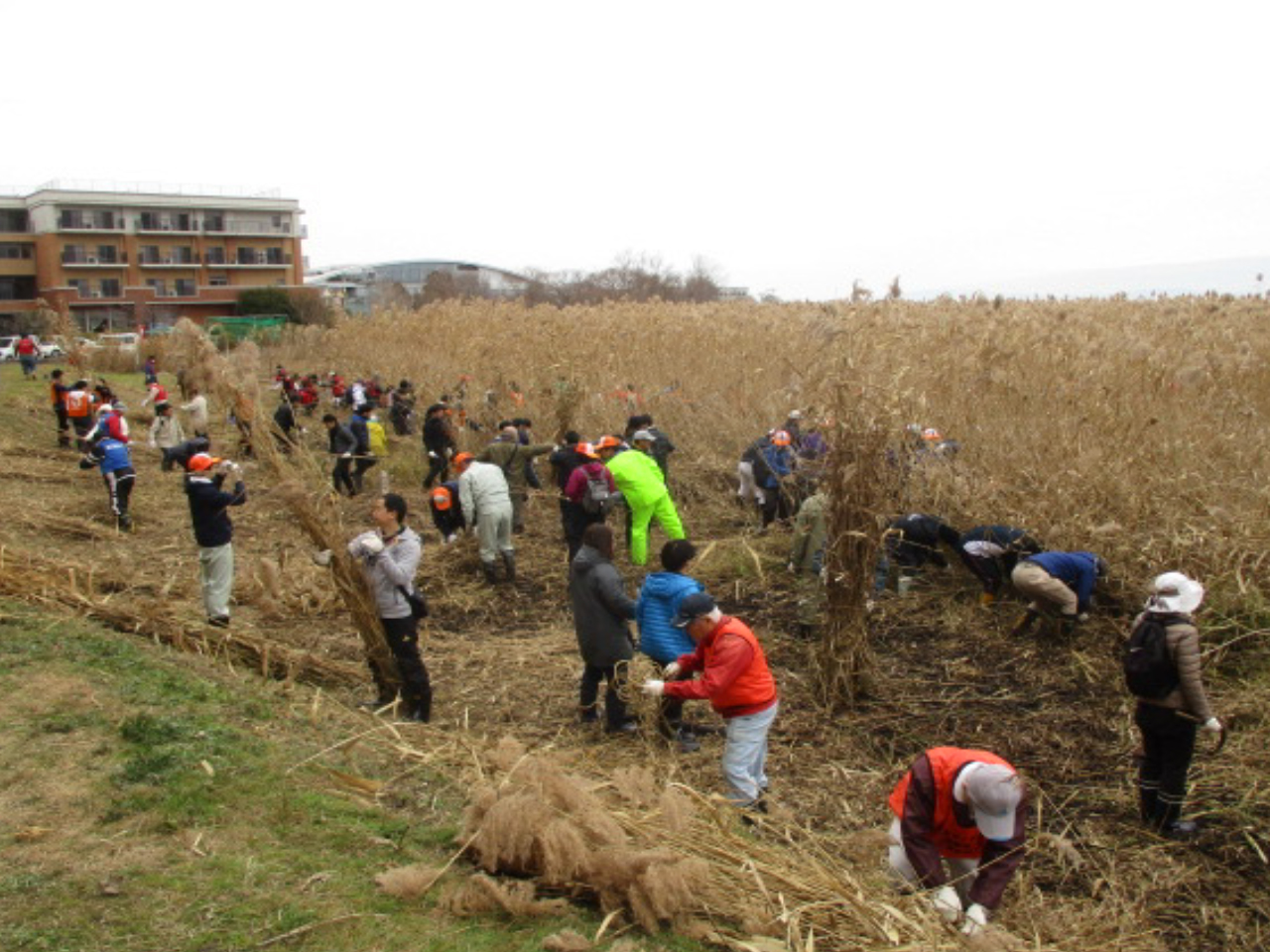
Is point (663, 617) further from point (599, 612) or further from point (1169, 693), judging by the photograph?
point (1169, 693)

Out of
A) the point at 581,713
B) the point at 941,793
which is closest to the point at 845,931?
the point at 941,793

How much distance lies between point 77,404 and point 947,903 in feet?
50.6

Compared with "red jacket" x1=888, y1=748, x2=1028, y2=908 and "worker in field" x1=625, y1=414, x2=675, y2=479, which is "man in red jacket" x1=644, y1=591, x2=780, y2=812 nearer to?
"red jacket" x1=888, y1=748, x2=1028, y2=908

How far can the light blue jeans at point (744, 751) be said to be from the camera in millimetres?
4625

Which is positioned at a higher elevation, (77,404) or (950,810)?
(77,404)

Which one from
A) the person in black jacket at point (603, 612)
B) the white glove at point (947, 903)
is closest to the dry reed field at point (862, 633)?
the white glove at point (947, 903)

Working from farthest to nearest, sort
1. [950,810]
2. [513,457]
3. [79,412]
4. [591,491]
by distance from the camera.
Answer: [79,412]
[513,457]
[591,491]
[950,810]

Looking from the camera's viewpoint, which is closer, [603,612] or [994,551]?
[603,612]

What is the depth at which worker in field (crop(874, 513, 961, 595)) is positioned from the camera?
7754 millimetres

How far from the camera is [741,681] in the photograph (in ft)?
14.9

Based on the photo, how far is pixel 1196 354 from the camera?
8828 millimetres

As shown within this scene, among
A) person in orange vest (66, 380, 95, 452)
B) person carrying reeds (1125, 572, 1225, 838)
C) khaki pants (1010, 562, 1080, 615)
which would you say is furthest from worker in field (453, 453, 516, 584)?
person in orange vest (66, 380, 95, 452)

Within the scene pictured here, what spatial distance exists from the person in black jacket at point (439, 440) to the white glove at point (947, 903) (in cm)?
947

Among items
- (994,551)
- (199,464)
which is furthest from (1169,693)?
(199,464)
